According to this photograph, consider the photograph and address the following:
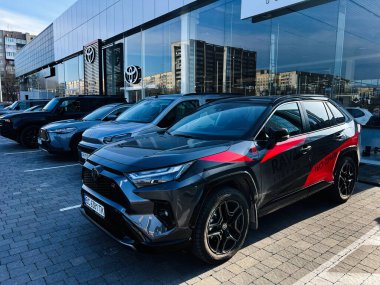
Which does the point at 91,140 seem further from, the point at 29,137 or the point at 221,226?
the point at 29,137

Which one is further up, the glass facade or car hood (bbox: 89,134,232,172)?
the glass facade

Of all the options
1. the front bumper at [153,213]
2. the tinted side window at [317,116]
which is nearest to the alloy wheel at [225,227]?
the front bumper at [153,213]

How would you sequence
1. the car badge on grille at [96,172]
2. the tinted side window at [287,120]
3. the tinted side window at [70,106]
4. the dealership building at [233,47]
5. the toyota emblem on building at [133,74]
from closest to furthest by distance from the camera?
1. the car badge on grille at [96,172]
2. the tinted side window at [287,120]
3. the dealership building at [233,47]
4. the tinted side window at [70,106]
5. the toyota emblem on building at [133,74]

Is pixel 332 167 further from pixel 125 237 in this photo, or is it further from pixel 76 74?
pixel 76 74

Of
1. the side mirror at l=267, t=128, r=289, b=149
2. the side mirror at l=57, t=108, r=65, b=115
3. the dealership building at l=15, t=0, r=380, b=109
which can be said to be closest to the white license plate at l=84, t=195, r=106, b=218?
the side mirror at l=267, t=128, r=289, b=149

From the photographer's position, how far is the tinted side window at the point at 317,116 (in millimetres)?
4220

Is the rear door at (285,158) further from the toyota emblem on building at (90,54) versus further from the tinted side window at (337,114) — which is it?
the toyota emblem on building at (90,54)

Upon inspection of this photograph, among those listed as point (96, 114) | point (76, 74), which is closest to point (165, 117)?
point (96, 114)

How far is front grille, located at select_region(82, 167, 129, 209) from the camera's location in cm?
281

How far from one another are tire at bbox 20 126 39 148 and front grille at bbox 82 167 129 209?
843cm

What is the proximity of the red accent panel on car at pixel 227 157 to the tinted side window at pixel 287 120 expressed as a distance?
59 centimetres

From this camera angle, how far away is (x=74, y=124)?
7945mm

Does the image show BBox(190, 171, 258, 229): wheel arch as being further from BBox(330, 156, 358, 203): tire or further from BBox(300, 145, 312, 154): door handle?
BBox(330, 156, 358, 203): tire

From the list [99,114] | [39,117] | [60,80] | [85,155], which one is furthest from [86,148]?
[60,80]
